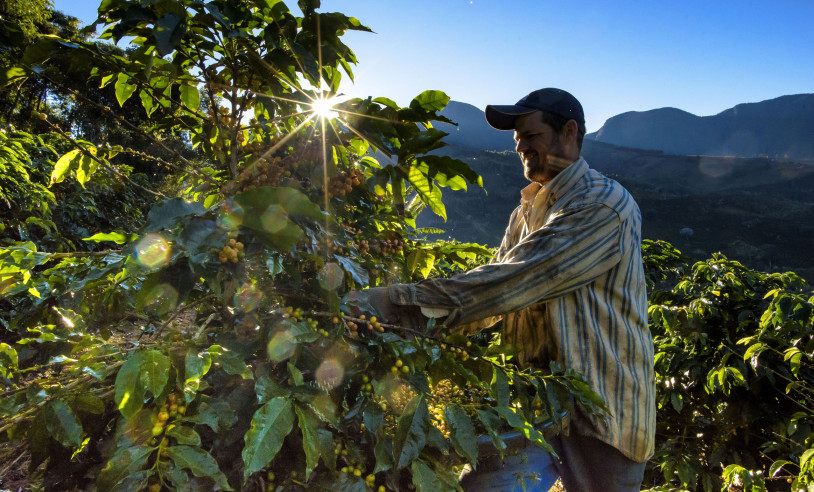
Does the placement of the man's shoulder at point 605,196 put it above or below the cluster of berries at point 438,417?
above

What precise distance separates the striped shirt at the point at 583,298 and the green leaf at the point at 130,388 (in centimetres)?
62

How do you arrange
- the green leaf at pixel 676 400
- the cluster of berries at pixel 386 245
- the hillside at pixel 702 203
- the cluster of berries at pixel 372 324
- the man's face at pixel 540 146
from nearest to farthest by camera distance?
the cluster of berries at pixel 372 324 → the cluster of berries at pixel 386 245 → the man's face at pixel 540 146 → the green leaf at pixel 676 400 → the hillside at pixel 702 203

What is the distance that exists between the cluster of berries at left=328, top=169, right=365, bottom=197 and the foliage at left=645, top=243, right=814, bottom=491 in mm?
2821

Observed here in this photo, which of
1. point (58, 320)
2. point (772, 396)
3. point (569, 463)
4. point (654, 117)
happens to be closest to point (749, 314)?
point (772, 396)

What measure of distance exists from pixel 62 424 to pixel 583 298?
1.45 metres

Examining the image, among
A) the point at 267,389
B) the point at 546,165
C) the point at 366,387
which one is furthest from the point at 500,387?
the point at 546,165

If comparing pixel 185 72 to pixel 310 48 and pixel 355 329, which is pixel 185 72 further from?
pixel 355 329

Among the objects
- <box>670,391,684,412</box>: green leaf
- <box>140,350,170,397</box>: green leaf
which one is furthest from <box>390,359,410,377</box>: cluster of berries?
<box>670,391,684,412</box>: green leaf

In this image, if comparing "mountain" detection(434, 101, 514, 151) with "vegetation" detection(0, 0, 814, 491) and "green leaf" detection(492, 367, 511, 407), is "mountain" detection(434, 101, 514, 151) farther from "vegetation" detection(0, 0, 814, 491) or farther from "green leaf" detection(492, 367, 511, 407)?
"green leaf" detection(492, 367, 511, 407)

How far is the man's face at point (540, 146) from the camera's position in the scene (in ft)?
5.80

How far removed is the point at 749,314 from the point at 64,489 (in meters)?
4.08

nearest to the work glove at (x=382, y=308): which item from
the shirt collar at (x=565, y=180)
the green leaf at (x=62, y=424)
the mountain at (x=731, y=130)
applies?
the green leaf at (x=62, y=424)

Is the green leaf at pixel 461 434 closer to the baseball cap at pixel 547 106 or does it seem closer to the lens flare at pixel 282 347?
the lens flare at pixel 282 347

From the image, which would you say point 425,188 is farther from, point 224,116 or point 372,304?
point 224,116
